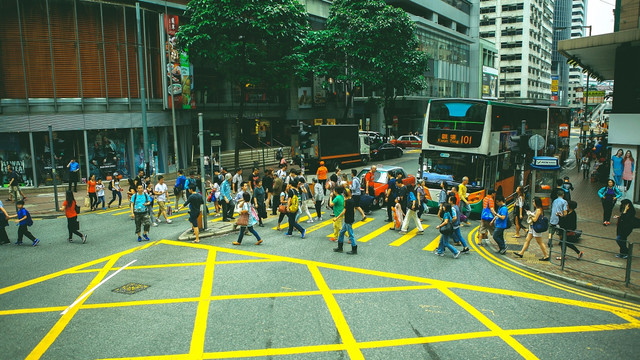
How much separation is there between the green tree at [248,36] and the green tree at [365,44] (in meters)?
7.42

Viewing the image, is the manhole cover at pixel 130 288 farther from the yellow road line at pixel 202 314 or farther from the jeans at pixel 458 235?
the jeans at pixel 458 235

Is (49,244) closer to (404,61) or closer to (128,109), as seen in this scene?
(128,109)

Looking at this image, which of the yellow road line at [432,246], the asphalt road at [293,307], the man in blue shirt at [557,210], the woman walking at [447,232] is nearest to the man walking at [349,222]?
the asphalt road at [293,307]

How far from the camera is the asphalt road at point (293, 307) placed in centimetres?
700

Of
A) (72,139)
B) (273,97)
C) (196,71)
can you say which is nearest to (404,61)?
(273,97)

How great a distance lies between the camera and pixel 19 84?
2427 centimetres

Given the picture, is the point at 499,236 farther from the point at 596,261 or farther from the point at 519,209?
the point at 519,209

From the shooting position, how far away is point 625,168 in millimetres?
18484

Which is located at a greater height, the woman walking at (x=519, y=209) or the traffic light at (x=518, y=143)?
the traffic light at (x=518, y=143)

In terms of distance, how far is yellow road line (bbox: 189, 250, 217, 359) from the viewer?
6.92 m

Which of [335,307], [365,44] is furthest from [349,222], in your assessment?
[365,44]

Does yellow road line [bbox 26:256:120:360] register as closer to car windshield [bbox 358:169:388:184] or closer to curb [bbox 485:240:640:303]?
curb [bbox 485:240:640:303]

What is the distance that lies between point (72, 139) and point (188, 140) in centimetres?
982

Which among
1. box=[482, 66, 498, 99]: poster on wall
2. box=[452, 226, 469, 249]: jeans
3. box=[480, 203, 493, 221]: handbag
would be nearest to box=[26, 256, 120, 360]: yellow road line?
box=[452, 226, 469, 249]: jeans
